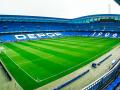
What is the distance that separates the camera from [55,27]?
251 ft

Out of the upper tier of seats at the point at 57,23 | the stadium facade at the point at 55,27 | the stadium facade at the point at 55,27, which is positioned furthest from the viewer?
the upper tier of seats at the point at 57,23

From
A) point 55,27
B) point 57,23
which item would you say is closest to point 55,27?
point 55,27

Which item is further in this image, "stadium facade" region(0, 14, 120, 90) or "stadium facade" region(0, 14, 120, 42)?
"stadium facade" region(0, 14, 120, 42)

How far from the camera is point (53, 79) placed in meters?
16.8

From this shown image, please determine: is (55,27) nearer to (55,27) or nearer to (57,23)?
(55,27)

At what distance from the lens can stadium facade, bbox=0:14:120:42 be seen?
192ft

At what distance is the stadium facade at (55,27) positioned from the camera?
2300 inches

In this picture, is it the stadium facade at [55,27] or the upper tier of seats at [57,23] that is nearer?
the stadium facade at [55,27]

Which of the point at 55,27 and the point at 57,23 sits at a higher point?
the point at 57,23

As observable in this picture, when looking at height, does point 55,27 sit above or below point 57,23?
below

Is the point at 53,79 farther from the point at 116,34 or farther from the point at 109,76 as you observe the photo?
the point at 116,34

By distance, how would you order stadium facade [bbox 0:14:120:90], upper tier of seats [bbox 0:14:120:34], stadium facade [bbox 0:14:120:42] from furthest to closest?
upper tier of seats [bbox 0:14:120:34] < stadium facade [bbox 0:14:120:42] < stadium facade [bbox 0:14:120:90]

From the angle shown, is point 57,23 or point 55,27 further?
point 57,23

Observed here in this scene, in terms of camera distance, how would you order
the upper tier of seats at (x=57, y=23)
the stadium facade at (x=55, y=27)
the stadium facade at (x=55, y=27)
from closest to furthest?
the stadium facade at (x=55, y=27) < the stadium facade at (x=55, y=27) < the upper tier of seats at (x=57, y=23)
